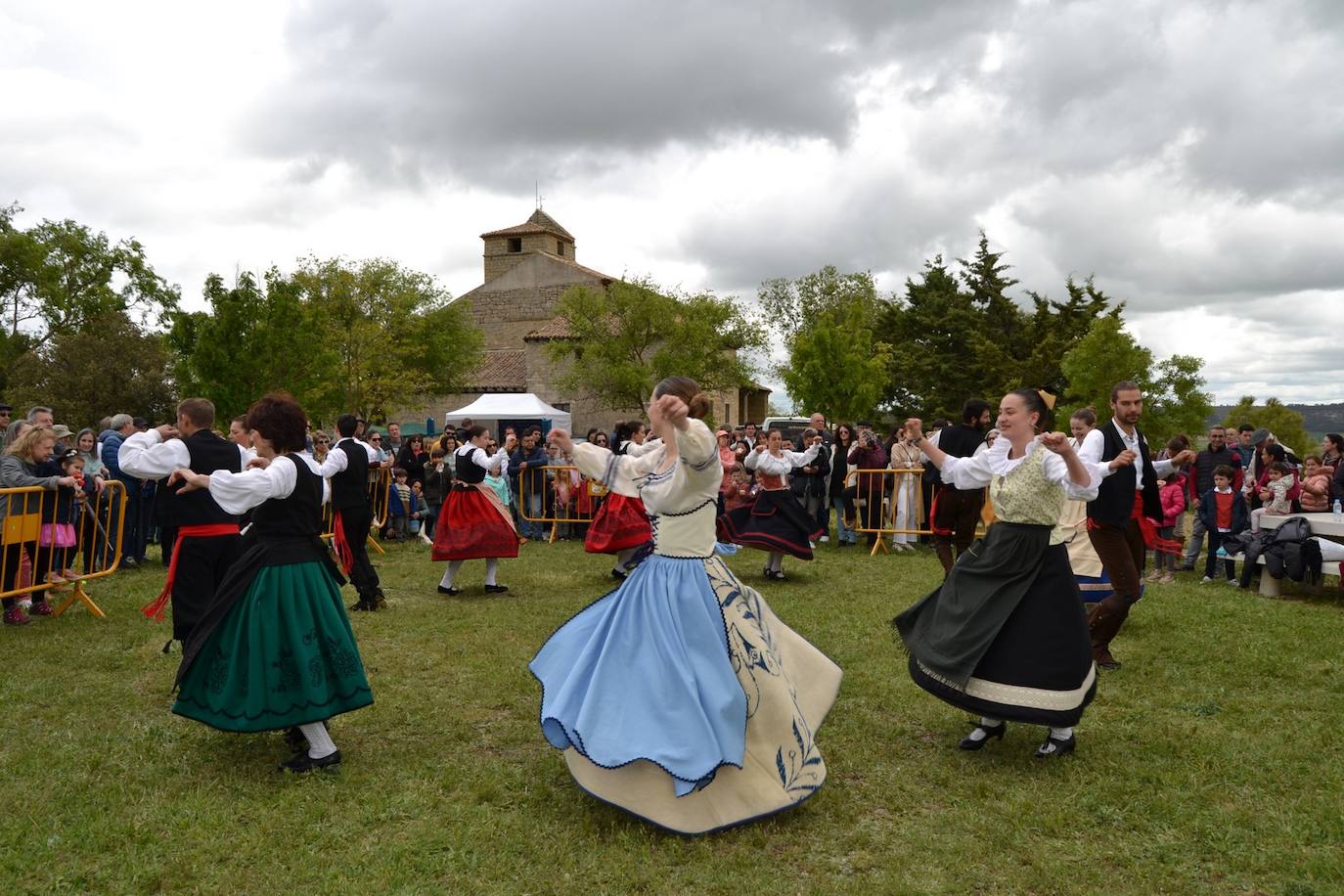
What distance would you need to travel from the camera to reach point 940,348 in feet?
139

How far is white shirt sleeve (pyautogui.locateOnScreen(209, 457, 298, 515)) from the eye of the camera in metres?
4.42

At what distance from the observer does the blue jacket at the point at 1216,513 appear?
11375 millimetres

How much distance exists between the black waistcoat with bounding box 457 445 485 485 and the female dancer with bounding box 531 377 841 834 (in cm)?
525

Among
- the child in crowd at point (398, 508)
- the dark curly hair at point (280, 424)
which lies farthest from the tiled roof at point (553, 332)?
the dark curly hair at point (280, 424)

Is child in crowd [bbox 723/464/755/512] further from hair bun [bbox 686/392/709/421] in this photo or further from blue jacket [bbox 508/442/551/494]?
hair bun [bbox 686/392/709/421]

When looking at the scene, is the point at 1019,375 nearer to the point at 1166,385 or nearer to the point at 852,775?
the point at 1166,385

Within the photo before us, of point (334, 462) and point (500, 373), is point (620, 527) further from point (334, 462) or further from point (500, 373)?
point (500, 373)

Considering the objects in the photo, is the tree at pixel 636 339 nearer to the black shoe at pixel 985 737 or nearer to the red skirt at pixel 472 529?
the red skirt at pixel 472 529

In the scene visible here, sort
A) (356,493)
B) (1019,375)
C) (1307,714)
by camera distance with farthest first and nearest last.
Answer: (1019,375) < (356,493) < (1307,714)

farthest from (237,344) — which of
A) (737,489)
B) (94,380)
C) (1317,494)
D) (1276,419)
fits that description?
(1276,419)

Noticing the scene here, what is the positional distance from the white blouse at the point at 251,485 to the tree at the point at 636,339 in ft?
122

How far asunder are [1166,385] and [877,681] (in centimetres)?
3161

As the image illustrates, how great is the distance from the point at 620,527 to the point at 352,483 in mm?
2769

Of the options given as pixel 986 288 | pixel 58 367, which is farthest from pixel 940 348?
pixel 58 367
